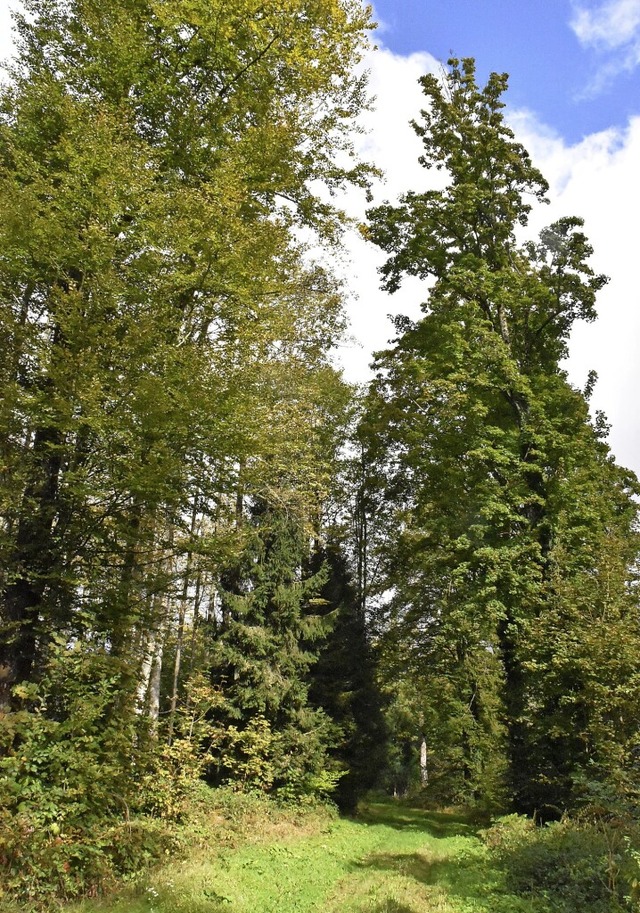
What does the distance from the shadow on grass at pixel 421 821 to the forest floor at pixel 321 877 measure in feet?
4.73

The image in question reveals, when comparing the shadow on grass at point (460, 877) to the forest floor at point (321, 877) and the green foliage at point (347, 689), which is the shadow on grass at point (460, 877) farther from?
the green foliage at point (347, 689)

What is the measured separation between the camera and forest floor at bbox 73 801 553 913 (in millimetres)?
6266

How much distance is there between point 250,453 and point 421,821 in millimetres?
14677

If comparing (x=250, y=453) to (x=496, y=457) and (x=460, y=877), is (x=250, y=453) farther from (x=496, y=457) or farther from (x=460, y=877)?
(x=496, y=457)

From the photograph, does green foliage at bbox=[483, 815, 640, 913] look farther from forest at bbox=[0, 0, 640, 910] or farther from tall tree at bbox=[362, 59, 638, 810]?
tall tree at bbox=[362, 59, 638, 810]

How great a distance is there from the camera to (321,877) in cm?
859

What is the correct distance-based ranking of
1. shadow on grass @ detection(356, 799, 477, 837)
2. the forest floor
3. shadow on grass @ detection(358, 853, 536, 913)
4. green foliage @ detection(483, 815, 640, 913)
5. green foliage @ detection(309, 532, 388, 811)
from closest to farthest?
1. green foliage @ detection(483, 815, 640, 913)
2. the forest floor
3. shadow on grass @ detection(358, 853, 536, 913)
4. shadow on grass @ detection(356, 799, 477, 837)
5. green foliage @ detection(309, 532, 388, 811)

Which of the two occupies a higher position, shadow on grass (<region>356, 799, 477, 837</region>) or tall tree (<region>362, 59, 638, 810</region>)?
tall tree (<region>362, 59, 638, 810</region>)

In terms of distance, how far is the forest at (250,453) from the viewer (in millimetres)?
6215

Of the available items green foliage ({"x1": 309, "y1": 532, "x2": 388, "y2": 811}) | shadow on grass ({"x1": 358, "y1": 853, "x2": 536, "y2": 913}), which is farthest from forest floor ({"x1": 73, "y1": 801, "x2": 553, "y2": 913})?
green foliage ({"x1": 309, "y1": 532, "x2": 388, "y2": 811})

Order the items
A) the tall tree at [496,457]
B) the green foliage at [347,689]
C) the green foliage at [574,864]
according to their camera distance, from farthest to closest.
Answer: the green foliage at [347,689] → the tall tree at [496,457] → the green foliage at [574,864]

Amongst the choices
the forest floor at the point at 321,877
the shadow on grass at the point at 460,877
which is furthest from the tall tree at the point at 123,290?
the shadow on grass at the point at 460,877

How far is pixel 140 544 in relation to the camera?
7.41 meters

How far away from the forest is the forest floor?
0.67 meters
